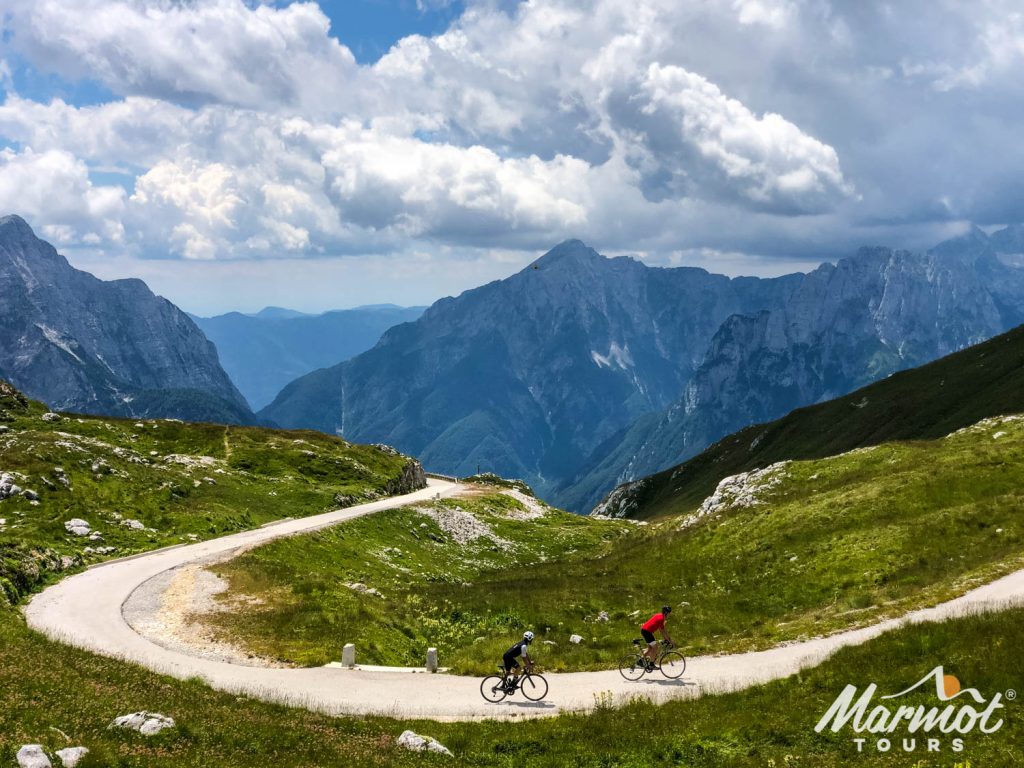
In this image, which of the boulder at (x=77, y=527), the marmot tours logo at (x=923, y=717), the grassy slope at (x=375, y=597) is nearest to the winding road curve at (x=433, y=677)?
the grassy slope at (x=375, y=597)

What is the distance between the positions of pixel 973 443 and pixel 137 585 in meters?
62.6

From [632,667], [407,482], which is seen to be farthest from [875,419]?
[632,667]

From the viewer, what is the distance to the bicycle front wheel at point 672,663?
26.2m

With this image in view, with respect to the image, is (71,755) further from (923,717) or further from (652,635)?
(923,717)

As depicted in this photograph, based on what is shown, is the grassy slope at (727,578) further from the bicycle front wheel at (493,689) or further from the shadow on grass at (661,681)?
the shadow on grass at (661,681)

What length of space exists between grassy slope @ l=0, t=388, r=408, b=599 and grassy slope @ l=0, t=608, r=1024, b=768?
20190 millimetres

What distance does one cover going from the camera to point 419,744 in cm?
1866

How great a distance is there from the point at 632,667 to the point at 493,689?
5.77m

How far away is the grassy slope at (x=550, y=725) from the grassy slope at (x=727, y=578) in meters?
7.03

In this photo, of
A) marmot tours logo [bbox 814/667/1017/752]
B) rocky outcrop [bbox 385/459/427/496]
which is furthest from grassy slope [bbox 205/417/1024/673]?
rocky outcrop [bbox 385/459/427/496]

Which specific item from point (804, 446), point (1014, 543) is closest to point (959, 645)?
point (1014, 543)

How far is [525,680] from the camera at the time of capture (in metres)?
25.6

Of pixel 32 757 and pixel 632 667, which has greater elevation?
pixel 32 757

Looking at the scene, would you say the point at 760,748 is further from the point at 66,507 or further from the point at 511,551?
the point at 511,551
